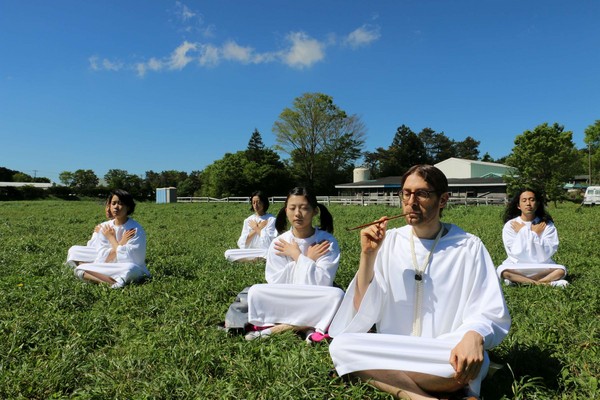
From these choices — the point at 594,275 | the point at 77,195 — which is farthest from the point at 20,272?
the point at 77,195

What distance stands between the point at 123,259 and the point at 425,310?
5286 mm

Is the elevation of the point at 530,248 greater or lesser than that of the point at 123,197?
lesser

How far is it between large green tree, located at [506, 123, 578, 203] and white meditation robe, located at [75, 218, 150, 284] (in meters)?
28.0

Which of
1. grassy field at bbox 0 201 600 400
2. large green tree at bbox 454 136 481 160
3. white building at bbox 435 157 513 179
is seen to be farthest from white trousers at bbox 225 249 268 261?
large green tree at bbox 454 136 481 160

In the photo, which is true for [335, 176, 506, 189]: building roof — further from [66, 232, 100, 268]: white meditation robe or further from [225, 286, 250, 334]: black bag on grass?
[225, 286, 250, 334]: black bag on grass

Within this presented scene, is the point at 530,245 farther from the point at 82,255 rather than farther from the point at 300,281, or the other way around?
the point at 82,255

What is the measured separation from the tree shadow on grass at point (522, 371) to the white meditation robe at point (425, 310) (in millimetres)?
366

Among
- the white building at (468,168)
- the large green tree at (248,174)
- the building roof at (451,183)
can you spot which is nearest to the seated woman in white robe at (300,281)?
the building roof at (451,183)

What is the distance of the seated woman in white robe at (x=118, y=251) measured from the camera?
6.69 meters

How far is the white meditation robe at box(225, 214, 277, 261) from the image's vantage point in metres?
9.09

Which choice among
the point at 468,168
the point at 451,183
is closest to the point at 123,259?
the point at 451,183

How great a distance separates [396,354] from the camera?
9.49 ft

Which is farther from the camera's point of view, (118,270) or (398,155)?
(398,155)

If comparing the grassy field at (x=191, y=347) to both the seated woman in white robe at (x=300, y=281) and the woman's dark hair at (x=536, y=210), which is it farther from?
the woman's dark hair at (x=536, y=210)
